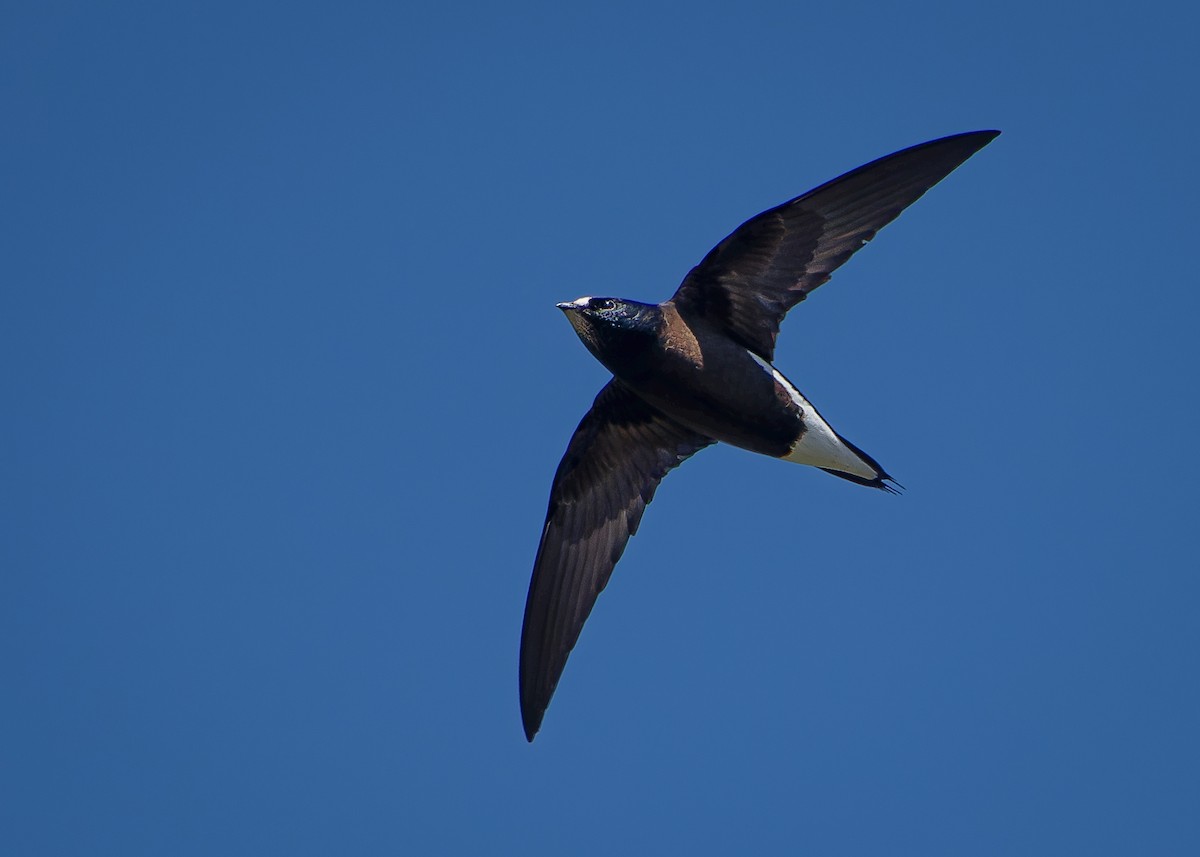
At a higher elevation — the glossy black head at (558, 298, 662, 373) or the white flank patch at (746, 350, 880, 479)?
the glossy black head at (558, 298, 662, 373)

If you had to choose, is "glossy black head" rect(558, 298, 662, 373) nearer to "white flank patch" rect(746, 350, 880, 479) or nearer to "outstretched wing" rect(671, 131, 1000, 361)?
"outstretched wing" rect(671, 131, 1000, 361)

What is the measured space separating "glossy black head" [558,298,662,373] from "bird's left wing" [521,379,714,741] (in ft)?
2.06

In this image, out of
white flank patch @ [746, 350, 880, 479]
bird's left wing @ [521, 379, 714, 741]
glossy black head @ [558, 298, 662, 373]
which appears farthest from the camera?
bird's left wing @ [521, 379, 714, 741]

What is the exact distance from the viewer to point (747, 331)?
8164mm

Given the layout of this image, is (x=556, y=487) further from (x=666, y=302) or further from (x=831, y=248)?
(x=831, y=248)

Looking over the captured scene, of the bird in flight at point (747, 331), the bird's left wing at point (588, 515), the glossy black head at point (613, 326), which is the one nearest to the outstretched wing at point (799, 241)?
the bird in flight at point (747, 331)

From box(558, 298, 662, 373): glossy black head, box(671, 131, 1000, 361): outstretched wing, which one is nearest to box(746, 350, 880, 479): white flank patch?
box(671, 131, 1000, 361): outstretched wing

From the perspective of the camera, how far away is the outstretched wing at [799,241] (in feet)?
26.0

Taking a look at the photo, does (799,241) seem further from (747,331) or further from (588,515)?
(588,515)

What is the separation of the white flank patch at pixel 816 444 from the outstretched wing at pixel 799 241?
0.21 metres

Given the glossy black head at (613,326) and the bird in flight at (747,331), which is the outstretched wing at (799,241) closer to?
the bird in flight at (747,331)

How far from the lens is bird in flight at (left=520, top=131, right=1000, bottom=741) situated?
25.9ft

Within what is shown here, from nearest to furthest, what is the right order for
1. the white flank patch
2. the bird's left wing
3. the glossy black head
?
the glossy black head
the white flank patch
the bird's left wing

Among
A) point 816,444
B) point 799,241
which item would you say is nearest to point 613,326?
point 799,241
